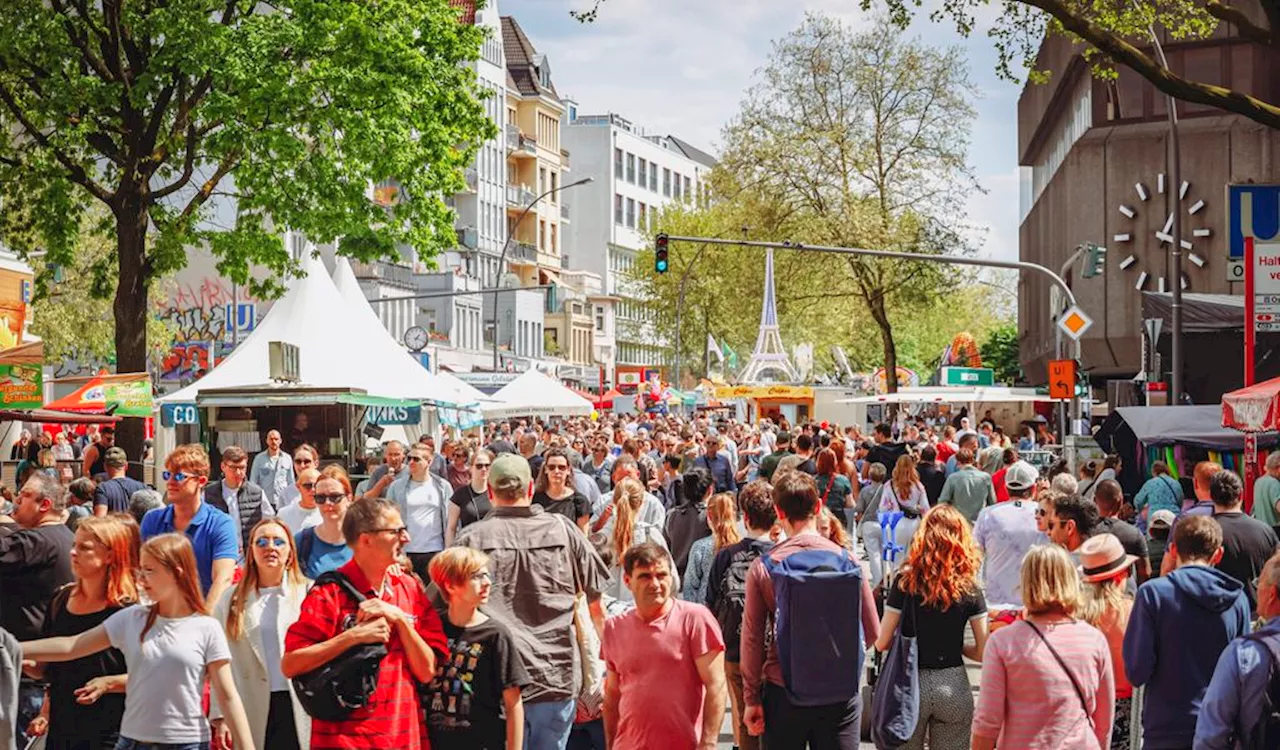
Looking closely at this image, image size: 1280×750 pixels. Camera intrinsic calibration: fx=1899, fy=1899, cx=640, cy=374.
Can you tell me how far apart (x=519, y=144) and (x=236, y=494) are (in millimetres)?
87044

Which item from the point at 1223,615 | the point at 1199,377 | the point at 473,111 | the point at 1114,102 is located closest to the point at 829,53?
the point at 1114,102

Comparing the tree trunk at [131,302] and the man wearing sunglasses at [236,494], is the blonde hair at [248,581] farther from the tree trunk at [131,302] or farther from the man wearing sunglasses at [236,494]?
the tree trunk at [131,302]

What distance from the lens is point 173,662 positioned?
6.67 metres

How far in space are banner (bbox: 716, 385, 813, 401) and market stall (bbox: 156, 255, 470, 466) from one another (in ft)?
104

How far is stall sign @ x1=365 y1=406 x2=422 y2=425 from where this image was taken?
25.3 meters

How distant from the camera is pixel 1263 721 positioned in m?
5.91

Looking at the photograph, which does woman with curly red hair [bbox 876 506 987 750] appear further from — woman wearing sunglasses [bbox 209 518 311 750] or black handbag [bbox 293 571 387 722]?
black handbag [bbox 293 571 387 722]

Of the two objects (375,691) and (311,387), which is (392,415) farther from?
→ (375,691)

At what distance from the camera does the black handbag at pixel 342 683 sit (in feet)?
19.1

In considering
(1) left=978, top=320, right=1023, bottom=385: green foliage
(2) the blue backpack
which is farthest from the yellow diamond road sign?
(1) left=978, top=320, right=1023, bottom=385: green foliage

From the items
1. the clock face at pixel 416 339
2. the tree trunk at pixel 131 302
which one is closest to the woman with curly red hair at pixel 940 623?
the tree trunk at pixel 131 302

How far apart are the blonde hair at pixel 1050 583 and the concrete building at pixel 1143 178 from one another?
32738mm

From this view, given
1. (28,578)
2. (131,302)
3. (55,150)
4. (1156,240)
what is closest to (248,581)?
(28,578)

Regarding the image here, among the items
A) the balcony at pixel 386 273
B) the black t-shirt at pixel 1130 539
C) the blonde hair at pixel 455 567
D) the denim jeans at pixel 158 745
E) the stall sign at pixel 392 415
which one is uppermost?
the balcony at pixel 386 273
